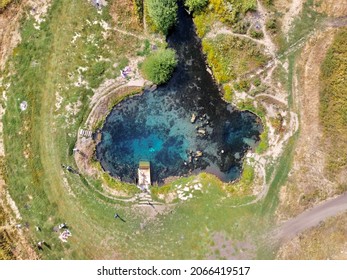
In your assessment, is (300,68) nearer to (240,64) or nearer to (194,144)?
(240,64)

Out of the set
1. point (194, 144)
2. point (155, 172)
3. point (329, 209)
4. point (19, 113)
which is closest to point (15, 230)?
point (19, 113)

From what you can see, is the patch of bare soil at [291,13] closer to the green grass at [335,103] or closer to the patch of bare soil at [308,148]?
the patch of bare soil at [308,148]

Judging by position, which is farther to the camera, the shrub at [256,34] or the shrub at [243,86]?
the shrub at [243,86]

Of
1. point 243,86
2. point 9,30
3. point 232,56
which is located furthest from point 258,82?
point 9,30

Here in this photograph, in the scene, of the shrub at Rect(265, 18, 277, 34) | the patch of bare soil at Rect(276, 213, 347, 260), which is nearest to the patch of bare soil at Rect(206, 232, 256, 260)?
the patch of bare soil at Rect(276, 213, 347, 260)

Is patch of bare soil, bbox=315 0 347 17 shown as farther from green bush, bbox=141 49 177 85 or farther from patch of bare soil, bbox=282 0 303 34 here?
green bush, bbox=141 49 177 85

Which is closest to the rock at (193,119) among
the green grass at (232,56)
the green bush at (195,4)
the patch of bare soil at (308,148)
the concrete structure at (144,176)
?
the green grass at (232,56)

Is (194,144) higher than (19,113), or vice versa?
(19,113)
